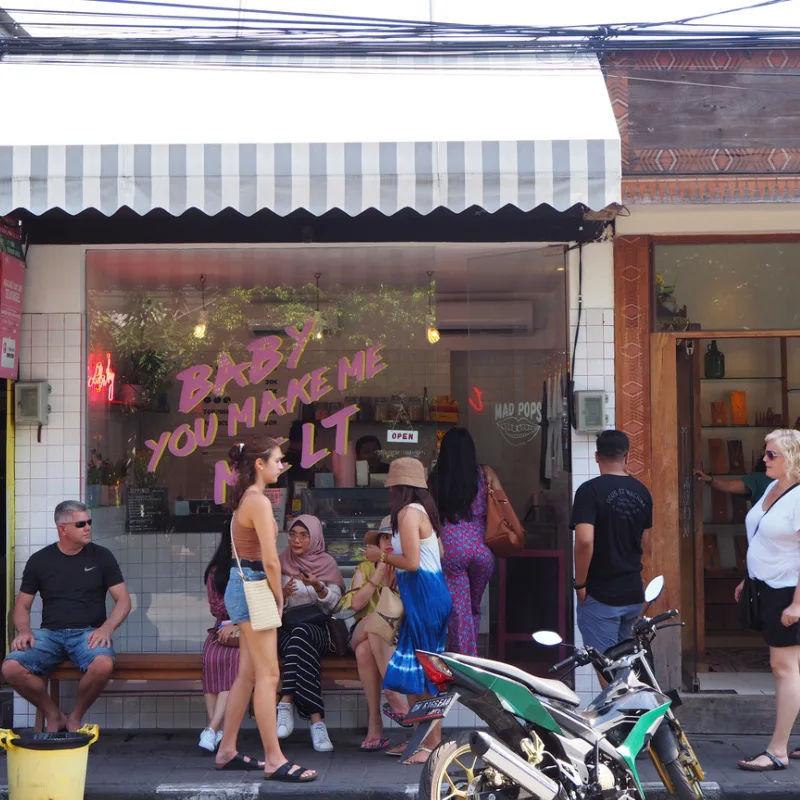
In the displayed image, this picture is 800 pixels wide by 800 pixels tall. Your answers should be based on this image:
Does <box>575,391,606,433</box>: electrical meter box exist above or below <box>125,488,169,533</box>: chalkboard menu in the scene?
above

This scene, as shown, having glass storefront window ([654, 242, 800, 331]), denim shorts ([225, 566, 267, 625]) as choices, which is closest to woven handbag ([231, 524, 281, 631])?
denim shorts ([225, 566, 267, 625])

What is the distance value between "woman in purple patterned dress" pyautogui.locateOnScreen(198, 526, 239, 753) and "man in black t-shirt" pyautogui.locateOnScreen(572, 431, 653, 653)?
2090 millimetres

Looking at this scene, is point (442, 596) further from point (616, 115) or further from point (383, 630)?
point (616, 115)

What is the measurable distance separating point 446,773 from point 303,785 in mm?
1415

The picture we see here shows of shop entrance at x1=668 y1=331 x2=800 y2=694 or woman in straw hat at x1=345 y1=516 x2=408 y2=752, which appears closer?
woman in straw hat at x1=345 y1=516 x2=408 y2=752

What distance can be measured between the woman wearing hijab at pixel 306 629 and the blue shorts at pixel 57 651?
107 centimetres

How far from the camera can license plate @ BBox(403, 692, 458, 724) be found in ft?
15.1

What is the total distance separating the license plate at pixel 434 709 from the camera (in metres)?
4.61

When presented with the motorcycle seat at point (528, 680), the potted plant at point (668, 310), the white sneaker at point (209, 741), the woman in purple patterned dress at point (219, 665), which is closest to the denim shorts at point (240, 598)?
the woman in purple patterned dress at point (219, 665)

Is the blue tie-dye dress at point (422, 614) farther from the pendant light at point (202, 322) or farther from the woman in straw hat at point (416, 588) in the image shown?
the pendant light at point (202, 322)

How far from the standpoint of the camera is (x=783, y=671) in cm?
582

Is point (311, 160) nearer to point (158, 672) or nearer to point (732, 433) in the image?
point (158, 672)

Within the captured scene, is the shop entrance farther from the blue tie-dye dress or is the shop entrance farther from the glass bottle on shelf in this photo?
the blue tie-dye dress

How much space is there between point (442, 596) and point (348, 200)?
2230mm
